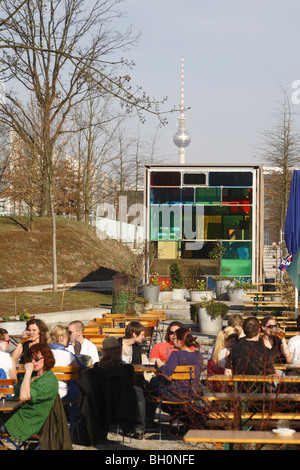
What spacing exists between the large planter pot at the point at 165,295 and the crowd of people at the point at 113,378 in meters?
17.9

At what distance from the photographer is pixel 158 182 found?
30.2 metres

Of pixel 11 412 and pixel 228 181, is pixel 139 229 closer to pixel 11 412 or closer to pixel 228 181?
→ pixel 228 181

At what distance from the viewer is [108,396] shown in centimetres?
823

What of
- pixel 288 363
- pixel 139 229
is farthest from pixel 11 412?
pixel 139 229

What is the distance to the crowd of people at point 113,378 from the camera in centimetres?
727

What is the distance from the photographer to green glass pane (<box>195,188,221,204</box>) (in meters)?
30.2

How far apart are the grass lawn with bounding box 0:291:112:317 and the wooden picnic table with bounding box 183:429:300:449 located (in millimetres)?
17434

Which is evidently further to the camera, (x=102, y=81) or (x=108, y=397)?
(x=102, y=81)

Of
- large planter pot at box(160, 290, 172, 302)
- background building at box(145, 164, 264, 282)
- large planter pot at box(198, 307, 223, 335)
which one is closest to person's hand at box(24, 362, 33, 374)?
large planter pot at box(198, 307, 223, 335)

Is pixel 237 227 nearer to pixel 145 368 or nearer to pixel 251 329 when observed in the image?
pixel 145 368

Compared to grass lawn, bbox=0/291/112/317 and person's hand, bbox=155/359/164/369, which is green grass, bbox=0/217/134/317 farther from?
person's hand, bbox=155/359/164/369

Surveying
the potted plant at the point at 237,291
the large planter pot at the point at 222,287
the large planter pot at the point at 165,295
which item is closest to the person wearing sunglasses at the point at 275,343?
the potted plant at the point at 237,291
